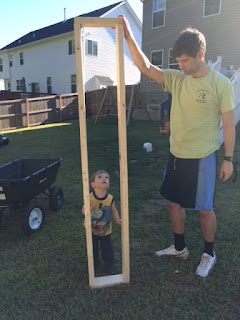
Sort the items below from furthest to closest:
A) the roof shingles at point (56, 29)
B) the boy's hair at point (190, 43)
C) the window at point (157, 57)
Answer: the roof shingles at point (56, 29) < the window at point (157, 57) < the boy's hair at point (190, 43)

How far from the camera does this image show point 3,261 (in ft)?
8.48

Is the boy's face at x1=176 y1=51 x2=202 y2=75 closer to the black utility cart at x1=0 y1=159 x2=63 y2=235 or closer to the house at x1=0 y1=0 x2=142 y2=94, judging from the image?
the black utility cart at x1=0 y1=159 x2=63 y2=235

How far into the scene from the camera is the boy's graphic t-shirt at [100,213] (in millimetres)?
2348

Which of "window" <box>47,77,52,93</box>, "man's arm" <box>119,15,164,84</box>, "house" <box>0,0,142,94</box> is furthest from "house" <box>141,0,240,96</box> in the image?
"window" <box>47,77,52,93</box>

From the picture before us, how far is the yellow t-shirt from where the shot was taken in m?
2.07

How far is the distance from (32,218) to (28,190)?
328mm

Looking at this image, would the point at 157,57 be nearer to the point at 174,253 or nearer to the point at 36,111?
the point at 36,111

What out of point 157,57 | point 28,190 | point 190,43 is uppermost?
point 157,57

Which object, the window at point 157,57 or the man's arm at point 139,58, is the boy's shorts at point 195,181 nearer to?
the man's arm at point 139,58

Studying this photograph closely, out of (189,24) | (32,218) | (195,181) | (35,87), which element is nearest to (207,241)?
(195,181)

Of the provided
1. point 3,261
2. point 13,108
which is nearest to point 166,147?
point 3,261

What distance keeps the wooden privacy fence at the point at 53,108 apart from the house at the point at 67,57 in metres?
3.88

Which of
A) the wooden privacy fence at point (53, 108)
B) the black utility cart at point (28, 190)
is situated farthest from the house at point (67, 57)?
the black utility cart at point (28, 190)

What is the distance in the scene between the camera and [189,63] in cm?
205
